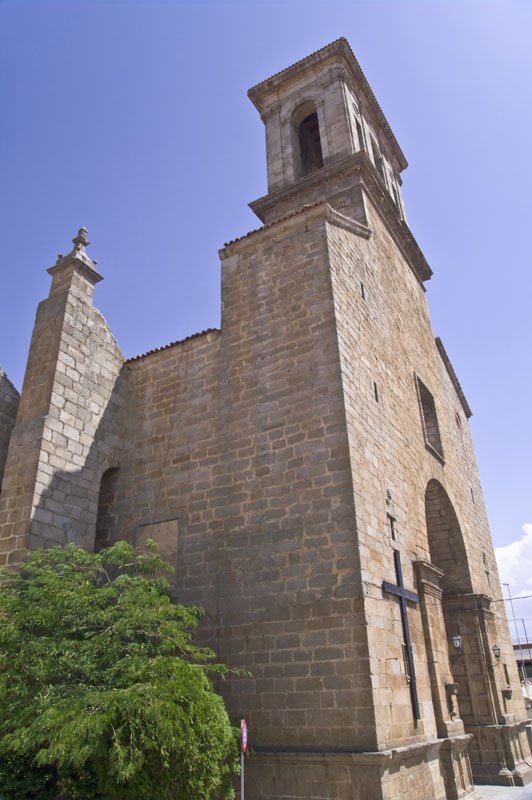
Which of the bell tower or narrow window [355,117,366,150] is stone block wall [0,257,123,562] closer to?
the bell tower

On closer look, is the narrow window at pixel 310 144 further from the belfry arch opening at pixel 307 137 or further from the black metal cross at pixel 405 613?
the black metal cross at pixel 405 613

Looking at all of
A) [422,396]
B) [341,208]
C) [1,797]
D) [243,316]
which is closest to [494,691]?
[422,396]

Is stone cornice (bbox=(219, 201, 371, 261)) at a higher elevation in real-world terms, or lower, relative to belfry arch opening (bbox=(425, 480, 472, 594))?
higher

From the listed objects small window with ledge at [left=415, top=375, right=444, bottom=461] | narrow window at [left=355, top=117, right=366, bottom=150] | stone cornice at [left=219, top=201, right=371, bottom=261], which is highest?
narrow window at [left=355, top=117, right=366, bottom=150]

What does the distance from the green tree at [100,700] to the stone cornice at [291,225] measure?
6304 mm

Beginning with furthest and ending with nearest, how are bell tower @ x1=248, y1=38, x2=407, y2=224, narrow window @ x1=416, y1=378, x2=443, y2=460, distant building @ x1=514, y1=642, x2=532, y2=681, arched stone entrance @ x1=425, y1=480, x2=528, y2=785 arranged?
1. distant building @ x1=514, y1=642, x2=532, y2=681
2. bell tower @ x1=248, y1=38, x2=407, y2=224
3. narrow window @ x1=416, y1=378, x2=443, y2=460
4. arched stone entrance @ x1=425, y1=480, x2=528, y2=785

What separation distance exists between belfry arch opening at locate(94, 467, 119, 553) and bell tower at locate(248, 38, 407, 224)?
7764 mm

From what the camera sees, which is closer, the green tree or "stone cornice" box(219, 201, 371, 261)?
the green tree

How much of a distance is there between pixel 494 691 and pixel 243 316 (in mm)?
9232

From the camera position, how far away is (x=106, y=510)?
10578 millimetres

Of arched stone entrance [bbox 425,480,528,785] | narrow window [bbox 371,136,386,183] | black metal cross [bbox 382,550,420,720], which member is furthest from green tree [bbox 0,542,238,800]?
narrow window [bbox 371,136,386,183]

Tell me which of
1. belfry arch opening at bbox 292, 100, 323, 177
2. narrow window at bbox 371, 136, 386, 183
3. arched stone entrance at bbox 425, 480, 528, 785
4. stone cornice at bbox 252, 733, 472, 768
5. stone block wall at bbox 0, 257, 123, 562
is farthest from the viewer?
narrow window at bbox 371, 136, 386, 183

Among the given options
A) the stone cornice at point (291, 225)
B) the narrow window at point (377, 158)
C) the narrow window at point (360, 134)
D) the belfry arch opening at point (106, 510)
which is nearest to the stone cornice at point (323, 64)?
the narrow window at point (377, 158)

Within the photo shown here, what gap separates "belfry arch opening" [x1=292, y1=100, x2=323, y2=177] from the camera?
1719 cm
